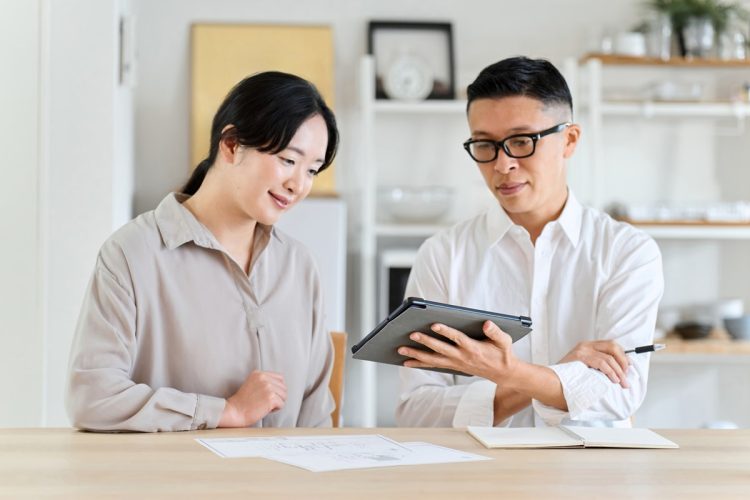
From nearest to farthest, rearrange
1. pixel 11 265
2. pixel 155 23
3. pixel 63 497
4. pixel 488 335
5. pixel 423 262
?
pixel 63 497 < pixel 488 335 < pixel 423 262 < pixel 11 265 < pixel 155 23

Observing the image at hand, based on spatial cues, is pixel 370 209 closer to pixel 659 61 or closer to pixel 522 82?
pixel 659 61

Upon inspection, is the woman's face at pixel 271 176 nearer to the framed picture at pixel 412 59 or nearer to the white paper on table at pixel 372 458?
the white paper on table at pixel 372 458

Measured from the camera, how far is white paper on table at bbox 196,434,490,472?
1510 millimetres

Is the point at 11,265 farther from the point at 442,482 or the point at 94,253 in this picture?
the point at 442,482

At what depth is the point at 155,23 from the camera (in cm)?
457

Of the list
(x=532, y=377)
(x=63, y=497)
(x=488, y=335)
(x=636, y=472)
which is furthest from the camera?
(x=532, y=377)

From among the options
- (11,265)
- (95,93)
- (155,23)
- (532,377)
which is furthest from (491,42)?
(532,377)

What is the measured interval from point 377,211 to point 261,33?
0.96 meters

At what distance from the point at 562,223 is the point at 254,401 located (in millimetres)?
835

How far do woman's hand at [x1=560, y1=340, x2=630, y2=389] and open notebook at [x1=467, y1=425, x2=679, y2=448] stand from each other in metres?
0.20

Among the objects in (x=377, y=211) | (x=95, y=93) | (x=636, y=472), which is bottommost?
(x=636, y=472)

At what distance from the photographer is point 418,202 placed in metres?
4.52

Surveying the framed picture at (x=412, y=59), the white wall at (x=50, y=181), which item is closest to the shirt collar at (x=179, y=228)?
the white wall at (x=50, y=181)

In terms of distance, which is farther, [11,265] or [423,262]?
[11,265]
